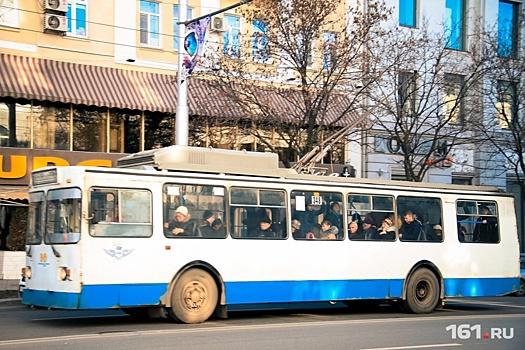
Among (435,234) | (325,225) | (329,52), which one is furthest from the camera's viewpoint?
(329,52)

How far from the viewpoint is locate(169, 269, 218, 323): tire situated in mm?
14211

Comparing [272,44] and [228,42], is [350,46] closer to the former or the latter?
[272,44]

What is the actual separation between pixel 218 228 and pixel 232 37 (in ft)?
48.5

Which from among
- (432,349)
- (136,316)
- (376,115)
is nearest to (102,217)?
(136,316)

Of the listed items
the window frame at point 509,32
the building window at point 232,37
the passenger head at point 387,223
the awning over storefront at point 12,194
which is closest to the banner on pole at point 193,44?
the building window at point 232,37

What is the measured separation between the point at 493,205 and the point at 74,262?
10.3m

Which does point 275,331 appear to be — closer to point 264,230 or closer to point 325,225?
point 264,230

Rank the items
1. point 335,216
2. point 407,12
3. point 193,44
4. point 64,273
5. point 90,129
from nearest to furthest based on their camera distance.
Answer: point 64,273, point 335,216, point 193,44, point 90,129, point 407,12

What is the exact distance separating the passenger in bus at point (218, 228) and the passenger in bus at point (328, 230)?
232 centimetres

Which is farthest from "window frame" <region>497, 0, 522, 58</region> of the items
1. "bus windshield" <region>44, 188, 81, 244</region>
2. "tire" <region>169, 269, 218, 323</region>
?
"bus windshield" <region>44, 188, 81, 244</region>

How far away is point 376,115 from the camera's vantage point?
30516 mm

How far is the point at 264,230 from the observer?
50.8 ft

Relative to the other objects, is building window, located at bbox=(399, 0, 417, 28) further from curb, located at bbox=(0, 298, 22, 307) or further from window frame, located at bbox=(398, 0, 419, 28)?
curb, located at bbox=(0, 298, 22, 307)

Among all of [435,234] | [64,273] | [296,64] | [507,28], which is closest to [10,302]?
[64,273]
